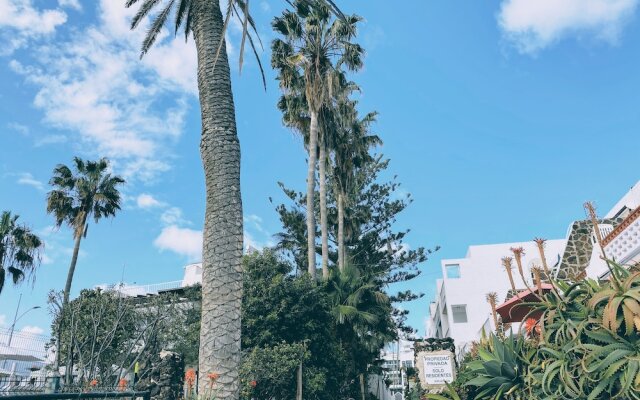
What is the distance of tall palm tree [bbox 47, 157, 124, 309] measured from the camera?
826 inches

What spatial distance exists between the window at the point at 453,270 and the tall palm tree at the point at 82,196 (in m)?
24.8

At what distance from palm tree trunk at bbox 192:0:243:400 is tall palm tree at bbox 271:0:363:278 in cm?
1214

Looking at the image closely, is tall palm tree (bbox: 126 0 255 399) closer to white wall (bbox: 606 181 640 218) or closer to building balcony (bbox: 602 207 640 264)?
building balcony (bbox: 602 207 640 264)

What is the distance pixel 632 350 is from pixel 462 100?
17.5 metres

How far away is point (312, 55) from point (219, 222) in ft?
51.1

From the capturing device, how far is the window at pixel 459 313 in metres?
34.2

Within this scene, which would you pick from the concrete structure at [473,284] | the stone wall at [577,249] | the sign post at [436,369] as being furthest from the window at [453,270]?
the sign post at [436,369]

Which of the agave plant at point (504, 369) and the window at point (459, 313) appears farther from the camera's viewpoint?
the window at point (459, 313)

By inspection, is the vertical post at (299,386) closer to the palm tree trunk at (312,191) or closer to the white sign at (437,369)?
the white sign at (437,369)

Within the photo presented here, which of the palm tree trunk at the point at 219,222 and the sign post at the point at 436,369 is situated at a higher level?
the palm tree trunk at the point at 219,222

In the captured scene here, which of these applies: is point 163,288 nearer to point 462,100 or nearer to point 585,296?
point 462,100

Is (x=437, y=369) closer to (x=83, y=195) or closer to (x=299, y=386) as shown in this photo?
(x=299, y=386)

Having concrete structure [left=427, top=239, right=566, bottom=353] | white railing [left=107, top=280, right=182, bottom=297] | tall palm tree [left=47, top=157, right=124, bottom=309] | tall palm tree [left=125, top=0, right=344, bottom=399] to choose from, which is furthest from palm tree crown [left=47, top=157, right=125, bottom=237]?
concrete structure [left=427, top=239, right=566, bottom=353]

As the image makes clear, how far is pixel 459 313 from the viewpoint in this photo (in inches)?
1361
